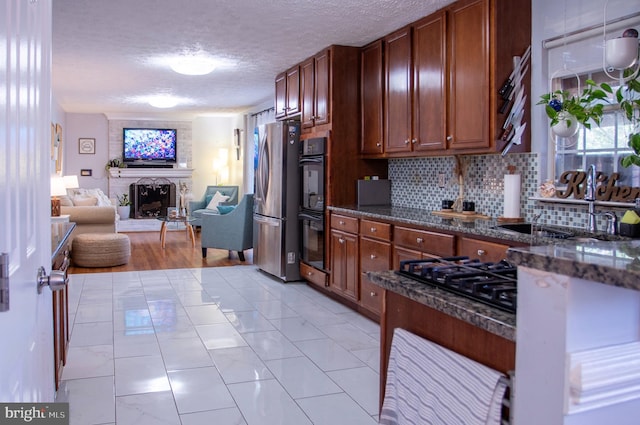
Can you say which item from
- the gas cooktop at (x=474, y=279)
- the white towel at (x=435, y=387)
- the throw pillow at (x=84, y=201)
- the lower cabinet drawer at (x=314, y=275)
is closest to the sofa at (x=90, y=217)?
the throw pillow at (x=84, y=201)

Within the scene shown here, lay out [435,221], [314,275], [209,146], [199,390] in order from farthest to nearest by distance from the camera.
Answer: [209,146] → [314,275] → [435,221] → [199,390]

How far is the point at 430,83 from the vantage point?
4.13 m

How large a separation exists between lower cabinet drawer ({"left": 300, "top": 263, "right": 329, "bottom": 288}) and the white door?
3838mm

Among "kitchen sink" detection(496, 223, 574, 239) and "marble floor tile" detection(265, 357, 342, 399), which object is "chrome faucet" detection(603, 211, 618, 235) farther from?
"marble floor tile" detection(265, 357, 342, 399)

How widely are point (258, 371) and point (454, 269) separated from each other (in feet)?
6.39

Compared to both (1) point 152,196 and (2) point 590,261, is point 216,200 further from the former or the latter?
(2) point 590,261

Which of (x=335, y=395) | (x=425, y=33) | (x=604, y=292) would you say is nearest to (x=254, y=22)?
(x=425, y=33)

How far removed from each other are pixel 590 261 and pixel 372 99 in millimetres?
4181

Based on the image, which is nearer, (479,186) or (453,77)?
(453,77)

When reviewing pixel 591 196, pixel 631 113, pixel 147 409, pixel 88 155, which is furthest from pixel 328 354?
pixel 88 155

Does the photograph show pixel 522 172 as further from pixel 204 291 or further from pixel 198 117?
pixel 198 117

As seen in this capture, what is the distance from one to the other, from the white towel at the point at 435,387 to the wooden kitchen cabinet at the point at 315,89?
3.91 m

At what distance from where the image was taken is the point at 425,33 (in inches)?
165

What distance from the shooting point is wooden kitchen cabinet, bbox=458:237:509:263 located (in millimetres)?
3004
